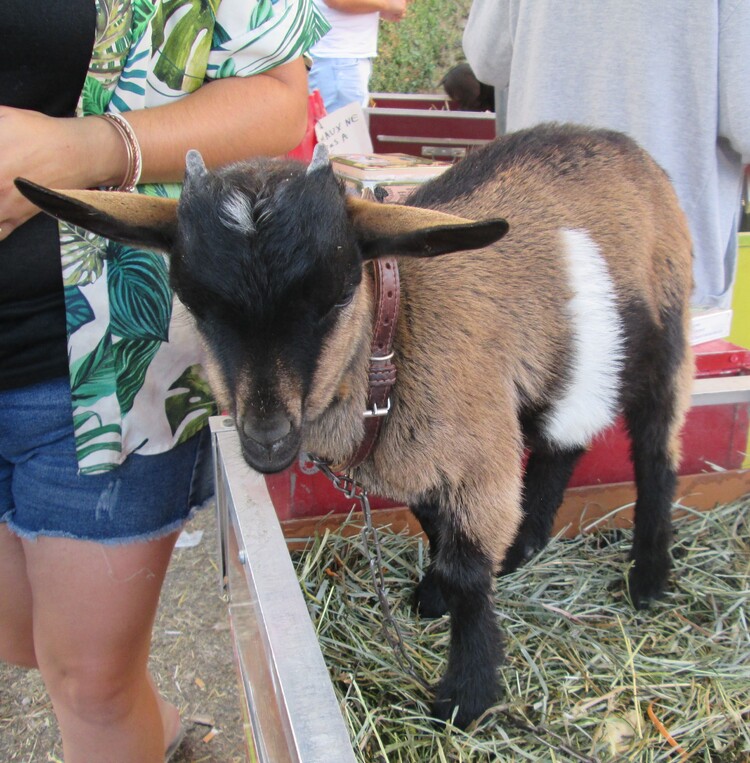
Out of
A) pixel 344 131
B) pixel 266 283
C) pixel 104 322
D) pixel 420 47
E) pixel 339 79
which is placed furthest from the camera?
pixel 420 47

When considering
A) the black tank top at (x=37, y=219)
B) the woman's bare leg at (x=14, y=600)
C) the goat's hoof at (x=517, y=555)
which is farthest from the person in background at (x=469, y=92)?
the woman's bare leg at (x=14, y=600)

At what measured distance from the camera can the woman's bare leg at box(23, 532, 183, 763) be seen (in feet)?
4.91

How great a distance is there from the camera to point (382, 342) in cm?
141

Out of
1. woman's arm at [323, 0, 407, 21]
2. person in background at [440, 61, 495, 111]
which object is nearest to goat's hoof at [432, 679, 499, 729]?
woman's arm at [323, 0, 407, 21]

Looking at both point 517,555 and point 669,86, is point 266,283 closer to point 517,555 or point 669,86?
point 517,555

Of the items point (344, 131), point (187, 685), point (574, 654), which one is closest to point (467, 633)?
point (574, 654)

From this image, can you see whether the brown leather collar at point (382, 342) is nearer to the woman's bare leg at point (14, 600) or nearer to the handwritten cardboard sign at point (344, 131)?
the woman's bare leg at point (14, 600)

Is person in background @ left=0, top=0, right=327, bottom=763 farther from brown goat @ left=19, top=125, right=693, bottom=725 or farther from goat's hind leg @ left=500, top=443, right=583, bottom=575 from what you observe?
goat's hind leg @ left=500, top=443, right=583, bottom=575

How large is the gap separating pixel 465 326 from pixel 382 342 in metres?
0.20

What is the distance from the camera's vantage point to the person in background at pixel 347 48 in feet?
14.0

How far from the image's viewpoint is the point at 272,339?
1186mm

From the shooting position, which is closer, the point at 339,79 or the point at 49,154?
the point at 49,154

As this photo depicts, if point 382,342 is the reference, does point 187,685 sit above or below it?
below

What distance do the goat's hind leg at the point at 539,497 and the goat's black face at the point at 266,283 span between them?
101cm
